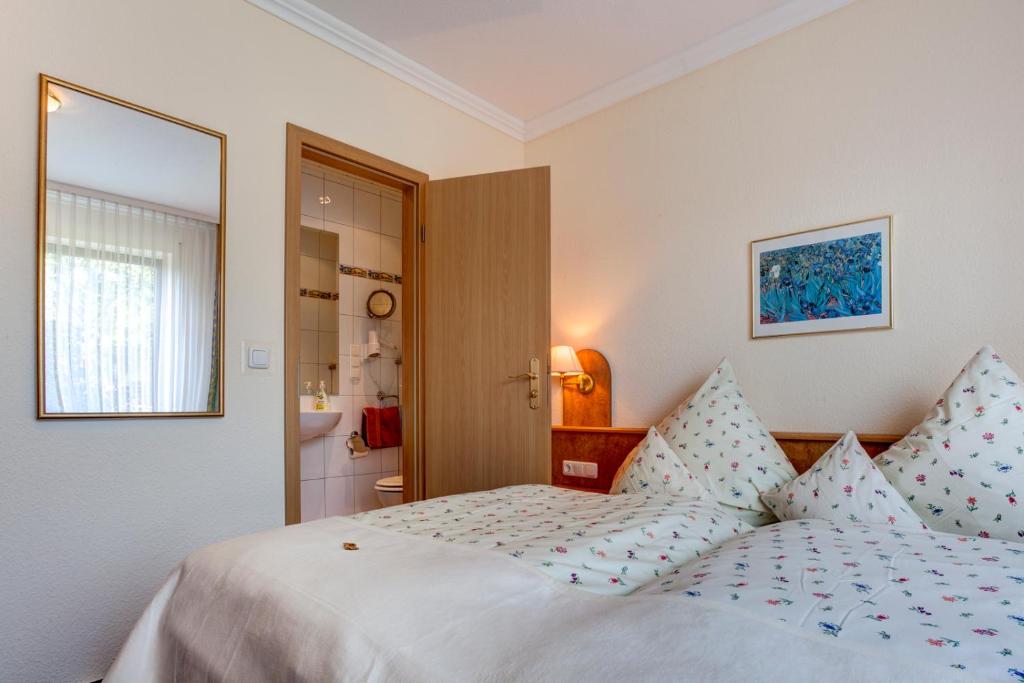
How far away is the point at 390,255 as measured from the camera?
4.92 m

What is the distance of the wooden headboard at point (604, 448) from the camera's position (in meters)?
2.51

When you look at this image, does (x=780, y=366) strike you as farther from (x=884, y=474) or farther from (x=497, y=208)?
(x=497, y=208)

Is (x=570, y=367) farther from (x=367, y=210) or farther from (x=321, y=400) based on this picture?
(x=367, y=210)

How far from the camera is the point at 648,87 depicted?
3262 mm

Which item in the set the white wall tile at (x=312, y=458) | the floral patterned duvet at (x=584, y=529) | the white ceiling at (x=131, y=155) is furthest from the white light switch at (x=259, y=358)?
the white wall tile at (x=312, y=458)

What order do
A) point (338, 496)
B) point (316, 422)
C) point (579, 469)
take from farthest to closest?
point (338, 496) < point (316, 422) < point (579, 469)

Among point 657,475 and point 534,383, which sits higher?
point 534,383

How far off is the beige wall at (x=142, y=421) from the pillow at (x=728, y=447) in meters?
1.75

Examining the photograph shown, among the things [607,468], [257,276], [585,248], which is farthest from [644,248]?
[257,276]

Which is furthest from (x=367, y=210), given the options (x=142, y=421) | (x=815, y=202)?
(x=815, y=202)

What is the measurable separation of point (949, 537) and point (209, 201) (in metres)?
2.69

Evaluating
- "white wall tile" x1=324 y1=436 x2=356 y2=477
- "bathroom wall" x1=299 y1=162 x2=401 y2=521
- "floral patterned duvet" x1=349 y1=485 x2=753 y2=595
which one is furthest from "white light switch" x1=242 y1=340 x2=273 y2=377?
"white wall tile" x1=324 y1=436 x2=356 y2=477

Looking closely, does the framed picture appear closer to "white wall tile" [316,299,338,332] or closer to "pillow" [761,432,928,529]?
"pillow" [761,432,928,529]

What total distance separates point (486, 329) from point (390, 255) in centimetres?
207
